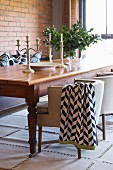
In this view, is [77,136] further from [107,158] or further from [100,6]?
[100,6]

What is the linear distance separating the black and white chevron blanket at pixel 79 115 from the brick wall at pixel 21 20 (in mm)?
3609

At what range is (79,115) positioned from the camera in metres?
2.84

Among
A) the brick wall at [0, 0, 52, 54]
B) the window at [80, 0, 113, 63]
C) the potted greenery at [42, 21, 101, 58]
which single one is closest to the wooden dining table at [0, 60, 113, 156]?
the potted greenery at [42, 21, 101, 58]

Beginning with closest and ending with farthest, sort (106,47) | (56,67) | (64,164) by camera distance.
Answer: (64,164) < (56,67) < (106,47)

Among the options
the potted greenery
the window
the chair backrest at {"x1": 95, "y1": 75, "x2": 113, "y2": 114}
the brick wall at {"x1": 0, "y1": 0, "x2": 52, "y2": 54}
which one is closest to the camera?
the chair backrest at {"x1": 95, "y1": 75, "x2": 113, "y2": 114}

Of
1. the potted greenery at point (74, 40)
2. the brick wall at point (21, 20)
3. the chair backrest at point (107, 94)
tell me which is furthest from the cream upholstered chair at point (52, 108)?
the brick wall at point (21, 20)

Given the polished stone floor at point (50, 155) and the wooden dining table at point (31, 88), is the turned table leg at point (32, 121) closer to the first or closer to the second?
the wooden dining table at point (31, 88)

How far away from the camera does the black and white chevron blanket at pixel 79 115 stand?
2.83m

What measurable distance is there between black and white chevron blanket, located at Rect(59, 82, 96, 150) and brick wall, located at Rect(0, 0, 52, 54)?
3.61 metres

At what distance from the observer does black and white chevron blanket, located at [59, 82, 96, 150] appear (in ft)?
9.27

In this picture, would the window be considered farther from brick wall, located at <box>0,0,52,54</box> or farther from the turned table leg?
the turned table leg

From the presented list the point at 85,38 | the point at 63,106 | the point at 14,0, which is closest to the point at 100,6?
the point at 14,0

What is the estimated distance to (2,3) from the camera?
6.12 meters

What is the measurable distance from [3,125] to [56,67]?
105cm
